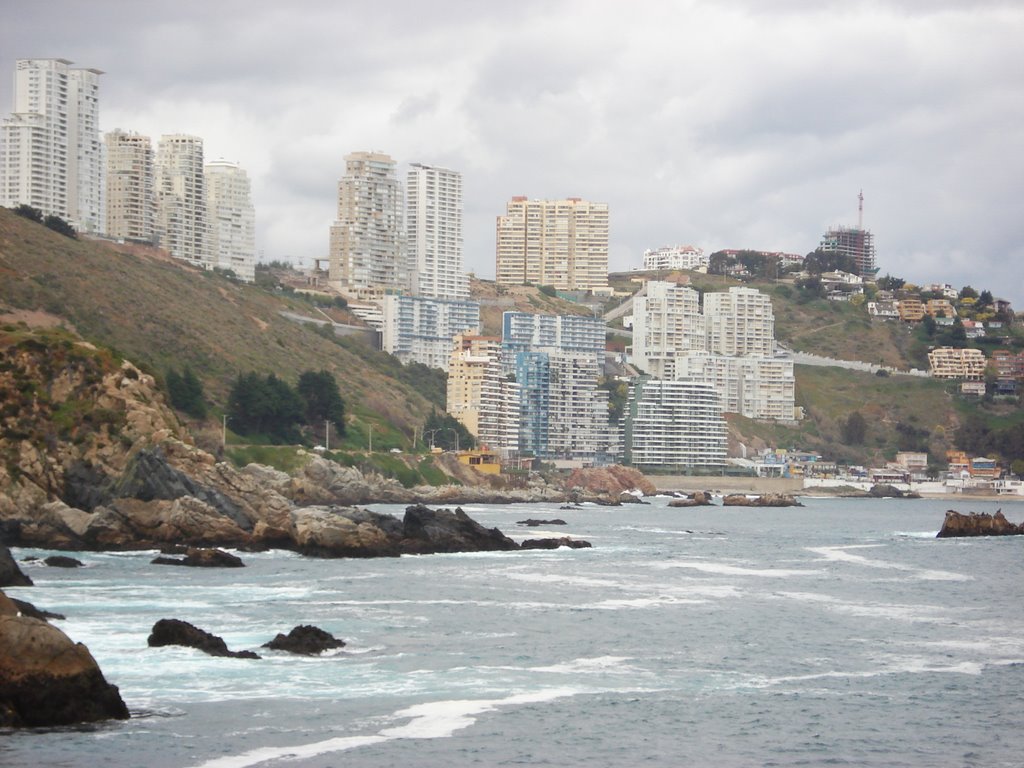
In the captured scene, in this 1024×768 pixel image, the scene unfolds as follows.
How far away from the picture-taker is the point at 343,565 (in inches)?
2509

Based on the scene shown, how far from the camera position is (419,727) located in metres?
28.6

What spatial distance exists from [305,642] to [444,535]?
3569cm

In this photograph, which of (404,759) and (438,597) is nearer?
(404,759)

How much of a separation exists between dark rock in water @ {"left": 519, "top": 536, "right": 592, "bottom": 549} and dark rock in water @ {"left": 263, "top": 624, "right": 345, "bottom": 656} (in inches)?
1550

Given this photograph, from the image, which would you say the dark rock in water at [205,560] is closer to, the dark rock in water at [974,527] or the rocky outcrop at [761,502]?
the dark rock in water at [974,527]

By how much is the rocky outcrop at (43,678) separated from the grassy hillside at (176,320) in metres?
82.0

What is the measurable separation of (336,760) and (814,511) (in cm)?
12797

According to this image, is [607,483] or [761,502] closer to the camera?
[761,502]

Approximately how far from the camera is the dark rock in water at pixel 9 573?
4488cm

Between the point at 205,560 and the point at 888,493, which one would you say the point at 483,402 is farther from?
the point at 205,560

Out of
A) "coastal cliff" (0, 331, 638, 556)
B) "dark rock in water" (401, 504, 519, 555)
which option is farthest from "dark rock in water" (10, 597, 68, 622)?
"dark rock in water" (401, 504, 519, 555)

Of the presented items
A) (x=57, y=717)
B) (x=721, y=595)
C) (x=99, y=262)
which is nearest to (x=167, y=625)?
(x=57, y=717)

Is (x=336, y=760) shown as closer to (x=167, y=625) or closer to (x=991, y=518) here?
(x=167, y=625)

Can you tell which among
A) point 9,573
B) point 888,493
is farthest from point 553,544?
point 888,493
